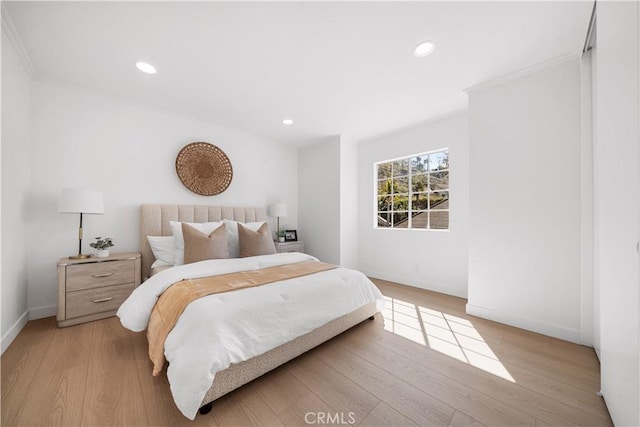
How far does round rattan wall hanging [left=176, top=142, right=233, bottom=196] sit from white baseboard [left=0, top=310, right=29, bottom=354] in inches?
78.7

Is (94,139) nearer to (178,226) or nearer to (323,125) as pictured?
(178,226)

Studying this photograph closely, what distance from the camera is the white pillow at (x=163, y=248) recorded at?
107 inches

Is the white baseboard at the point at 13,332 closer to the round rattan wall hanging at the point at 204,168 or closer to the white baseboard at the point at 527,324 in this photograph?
the round rattan wall hanging at the point at 204,168

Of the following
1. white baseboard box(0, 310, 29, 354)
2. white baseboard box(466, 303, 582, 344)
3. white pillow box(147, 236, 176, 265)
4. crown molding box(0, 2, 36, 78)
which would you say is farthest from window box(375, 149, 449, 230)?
white baseboard box(0, 310, 29, 354)

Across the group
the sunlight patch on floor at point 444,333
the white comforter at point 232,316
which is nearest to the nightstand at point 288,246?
the white comforter at point 232,316

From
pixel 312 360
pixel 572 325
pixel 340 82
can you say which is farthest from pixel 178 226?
pixel 572 325

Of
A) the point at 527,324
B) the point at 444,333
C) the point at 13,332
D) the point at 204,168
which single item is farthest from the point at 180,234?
the point at 527,324

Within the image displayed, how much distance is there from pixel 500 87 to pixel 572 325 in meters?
2.33

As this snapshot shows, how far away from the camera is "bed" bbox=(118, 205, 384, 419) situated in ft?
4.19

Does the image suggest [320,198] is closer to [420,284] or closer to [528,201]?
[420,284]

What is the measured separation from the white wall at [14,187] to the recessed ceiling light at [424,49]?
10.5 feet

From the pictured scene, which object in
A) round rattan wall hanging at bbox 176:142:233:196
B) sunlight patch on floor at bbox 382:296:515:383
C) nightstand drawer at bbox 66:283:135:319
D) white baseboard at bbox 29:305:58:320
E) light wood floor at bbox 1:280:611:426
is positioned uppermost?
round rattan wall hanging at bbox 176:142:233:196

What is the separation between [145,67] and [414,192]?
368cm

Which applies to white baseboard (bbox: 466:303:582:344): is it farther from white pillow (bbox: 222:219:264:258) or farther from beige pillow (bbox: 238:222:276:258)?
white pillow (bbox: 222:219:264:258)
